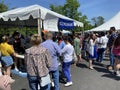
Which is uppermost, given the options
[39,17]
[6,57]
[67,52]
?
[39,17]

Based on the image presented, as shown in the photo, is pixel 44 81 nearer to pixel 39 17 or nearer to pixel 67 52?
pixel 67 52

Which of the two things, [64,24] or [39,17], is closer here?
[39,17]

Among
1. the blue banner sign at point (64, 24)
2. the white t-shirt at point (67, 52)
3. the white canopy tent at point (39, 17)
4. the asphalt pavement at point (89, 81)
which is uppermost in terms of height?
the white canopy tent at point (39, 17)

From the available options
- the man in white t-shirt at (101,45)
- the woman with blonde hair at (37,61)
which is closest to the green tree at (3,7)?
the man in white t-shirt at (101,45)

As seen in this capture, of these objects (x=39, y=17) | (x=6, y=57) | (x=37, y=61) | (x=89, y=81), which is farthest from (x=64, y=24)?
(x=37, y=61)

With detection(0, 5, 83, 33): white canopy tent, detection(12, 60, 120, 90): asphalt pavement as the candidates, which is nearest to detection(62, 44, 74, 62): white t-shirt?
detection(12, 60, 120, 90): asphalt pavement

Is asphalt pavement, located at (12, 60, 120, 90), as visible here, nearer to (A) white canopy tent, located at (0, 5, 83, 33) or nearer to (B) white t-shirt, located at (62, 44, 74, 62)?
(B) white t-shirt, located at (62, 44, 74, 62)

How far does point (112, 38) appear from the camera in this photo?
1218cm

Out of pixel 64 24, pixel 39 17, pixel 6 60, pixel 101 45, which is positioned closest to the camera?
pixel 6 60

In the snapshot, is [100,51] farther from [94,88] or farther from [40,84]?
[40,84]

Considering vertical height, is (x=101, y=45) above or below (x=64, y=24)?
below

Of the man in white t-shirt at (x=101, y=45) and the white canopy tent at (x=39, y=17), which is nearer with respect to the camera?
the white canopy tent at (x=39, y=17)

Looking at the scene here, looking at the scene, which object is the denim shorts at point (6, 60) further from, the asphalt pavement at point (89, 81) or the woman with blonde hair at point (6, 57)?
the asphalt pavement at point (89, 81)

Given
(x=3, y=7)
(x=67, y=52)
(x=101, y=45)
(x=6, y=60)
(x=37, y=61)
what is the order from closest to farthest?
(x=37, y=61), (x=67, y=52), (x=6, y=60), (x=101, y=45), (x=3, y=7)
